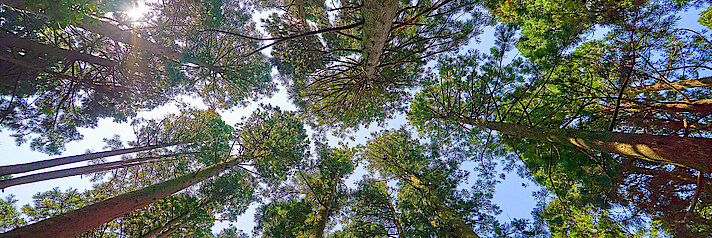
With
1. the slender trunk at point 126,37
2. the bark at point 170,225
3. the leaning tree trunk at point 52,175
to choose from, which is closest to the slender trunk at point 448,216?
the bark at point 170,225

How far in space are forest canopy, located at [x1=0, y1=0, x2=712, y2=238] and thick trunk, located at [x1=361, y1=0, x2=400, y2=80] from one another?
0.04 m

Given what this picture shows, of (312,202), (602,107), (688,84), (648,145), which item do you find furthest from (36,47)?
(688,84)

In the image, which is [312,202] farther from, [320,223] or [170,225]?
[170,225]

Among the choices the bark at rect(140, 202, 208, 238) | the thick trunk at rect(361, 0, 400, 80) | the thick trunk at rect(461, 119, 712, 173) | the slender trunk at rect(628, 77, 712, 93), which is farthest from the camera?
the bark at rect(140, 202, 208, 238)

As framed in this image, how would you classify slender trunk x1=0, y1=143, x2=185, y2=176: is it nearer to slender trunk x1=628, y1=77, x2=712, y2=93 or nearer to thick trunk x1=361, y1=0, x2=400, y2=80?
thick trunk x1=361, y1=0, x2=400, y2=80

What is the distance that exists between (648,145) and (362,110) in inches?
270

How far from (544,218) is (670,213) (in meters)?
2.39

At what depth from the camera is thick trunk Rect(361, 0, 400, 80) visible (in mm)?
4117

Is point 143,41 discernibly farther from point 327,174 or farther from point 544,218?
point 544,218

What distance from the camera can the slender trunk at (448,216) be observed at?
5809 millimetres

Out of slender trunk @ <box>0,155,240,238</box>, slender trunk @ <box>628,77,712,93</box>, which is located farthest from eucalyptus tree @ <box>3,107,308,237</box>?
slender trunk @ <box>628,77,712,93</box>

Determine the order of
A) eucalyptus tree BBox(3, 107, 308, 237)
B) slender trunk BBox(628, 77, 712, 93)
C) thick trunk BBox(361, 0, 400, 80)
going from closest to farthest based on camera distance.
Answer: thick trunk BBox(361, 0, 400, 80), eucalyptus tree BBox(3, 107, 308, 237), slender trunk BBox(628, 77, 712, 93)

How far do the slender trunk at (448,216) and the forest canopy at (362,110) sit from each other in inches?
2.6

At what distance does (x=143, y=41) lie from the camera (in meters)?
6.73
